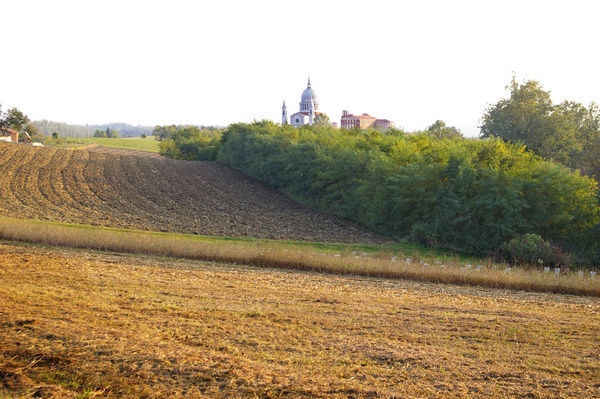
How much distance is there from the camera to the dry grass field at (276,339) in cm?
897

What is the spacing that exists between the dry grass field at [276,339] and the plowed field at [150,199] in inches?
607

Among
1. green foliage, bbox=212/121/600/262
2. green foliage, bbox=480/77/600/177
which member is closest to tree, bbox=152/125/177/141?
green foliage, bbox=480/77/600/177

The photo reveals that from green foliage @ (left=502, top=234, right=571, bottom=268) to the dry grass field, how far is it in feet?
→ 27.4

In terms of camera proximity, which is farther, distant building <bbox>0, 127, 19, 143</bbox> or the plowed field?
distant building <bbox>0, 127, 19, 143</bbox>

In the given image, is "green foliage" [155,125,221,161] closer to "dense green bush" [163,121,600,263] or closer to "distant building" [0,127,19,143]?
"distant building" [0,127,19,143]

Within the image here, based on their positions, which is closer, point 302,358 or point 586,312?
point 302,358

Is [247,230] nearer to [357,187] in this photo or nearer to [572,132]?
[357,187]

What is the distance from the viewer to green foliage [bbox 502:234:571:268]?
26672 mm

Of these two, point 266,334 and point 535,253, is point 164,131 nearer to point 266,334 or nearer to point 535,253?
point 535,253

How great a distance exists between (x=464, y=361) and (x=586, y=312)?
7.34 metres

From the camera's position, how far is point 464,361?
10664mm

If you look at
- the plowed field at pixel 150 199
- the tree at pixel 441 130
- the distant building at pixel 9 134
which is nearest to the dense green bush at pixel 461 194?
the plowed field at pixel 150 199

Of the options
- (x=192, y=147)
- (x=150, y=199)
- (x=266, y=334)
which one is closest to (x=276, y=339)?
(x=266, y=334)

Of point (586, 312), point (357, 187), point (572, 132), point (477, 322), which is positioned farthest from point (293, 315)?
point (572, 132)
